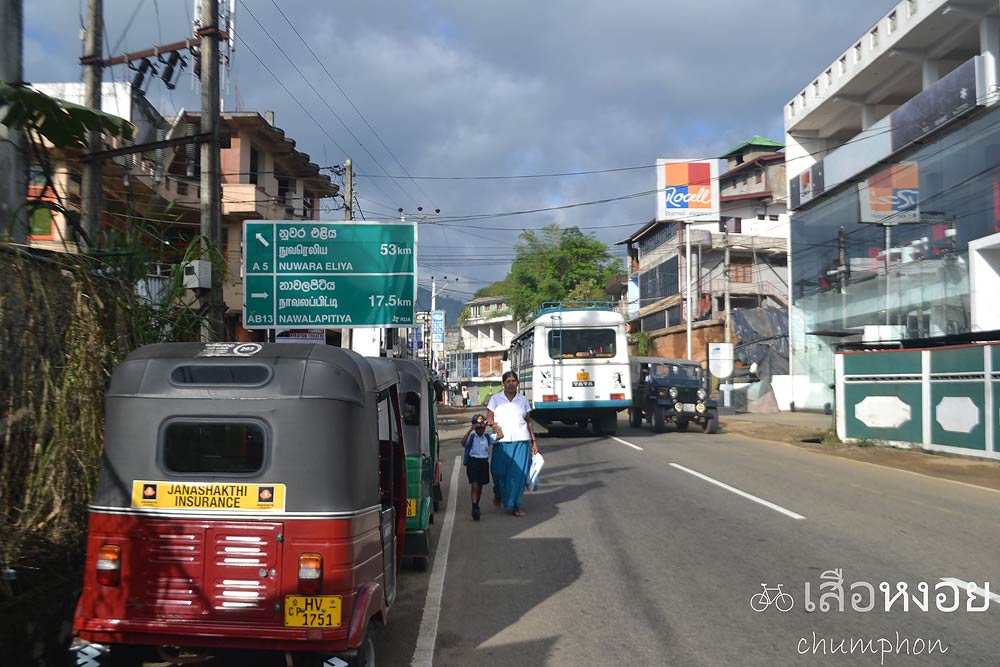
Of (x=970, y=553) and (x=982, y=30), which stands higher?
(x=982, y=30)

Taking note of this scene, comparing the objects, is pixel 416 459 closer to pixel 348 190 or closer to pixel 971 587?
pixel 971 587

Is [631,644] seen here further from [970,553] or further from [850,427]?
[850,427]

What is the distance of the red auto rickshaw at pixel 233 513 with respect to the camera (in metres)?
4.36

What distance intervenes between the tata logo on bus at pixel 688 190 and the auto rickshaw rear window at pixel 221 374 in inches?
1535

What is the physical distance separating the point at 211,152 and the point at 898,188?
25205 mm

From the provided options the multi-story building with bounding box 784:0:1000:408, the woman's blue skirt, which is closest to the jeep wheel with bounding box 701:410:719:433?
the multi-story building with bounding box 784:0:1000:408

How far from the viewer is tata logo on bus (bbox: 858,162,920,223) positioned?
90.8 feet

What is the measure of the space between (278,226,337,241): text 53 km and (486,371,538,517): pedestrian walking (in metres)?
5.33

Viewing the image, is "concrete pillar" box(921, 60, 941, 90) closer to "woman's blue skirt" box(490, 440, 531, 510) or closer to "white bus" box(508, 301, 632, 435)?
"white bus" box(508, 301, 632, 435)

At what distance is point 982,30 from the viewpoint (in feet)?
80.0

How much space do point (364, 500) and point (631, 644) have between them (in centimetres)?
230

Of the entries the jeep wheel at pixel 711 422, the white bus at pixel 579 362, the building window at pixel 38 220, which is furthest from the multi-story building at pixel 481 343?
the building window at pixel 38 220

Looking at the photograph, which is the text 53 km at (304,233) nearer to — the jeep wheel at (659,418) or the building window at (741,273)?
the jeep wheel at (659,418)

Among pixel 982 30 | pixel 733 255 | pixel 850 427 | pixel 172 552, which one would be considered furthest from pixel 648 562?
pixel 733 255
